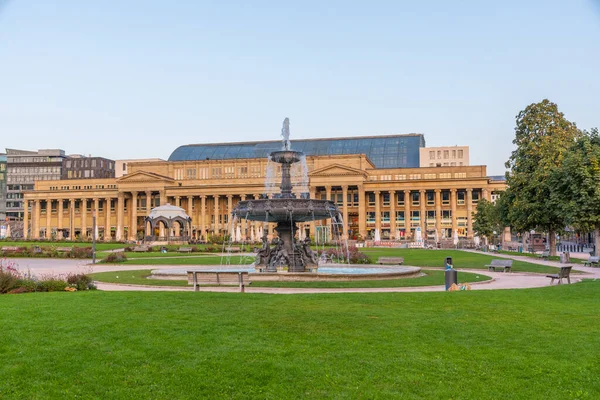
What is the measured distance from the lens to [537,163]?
4894 centimetres

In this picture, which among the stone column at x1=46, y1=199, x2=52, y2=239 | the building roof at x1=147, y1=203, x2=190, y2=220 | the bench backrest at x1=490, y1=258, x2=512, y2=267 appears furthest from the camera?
the stone column at x1=46, y1=199, x2=52, y2=239

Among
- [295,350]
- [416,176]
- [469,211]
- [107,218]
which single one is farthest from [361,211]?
[295,350]

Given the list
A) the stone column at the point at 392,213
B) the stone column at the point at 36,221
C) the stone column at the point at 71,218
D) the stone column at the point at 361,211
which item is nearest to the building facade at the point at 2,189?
the stone column at the point at 36,221

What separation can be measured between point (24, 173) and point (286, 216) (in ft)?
477

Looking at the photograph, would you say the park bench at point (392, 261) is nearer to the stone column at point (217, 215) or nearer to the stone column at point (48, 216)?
the stone column at point (217, 215)

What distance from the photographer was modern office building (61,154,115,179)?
146 m

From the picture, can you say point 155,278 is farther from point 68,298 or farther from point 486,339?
point 486,339

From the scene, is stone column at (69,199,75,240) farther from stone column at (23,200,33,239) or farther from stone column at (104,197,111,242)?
stone column at (23,200,33,239)

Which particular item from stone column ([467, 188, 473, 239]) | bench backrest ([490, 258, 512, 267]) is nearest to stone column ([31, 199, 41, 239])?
stone column ([467, 188, 473, 239])

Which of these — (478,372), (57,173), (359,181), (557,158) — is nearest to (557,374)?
(478,372)

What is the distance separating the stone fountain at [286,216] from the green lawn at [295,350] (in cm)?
1169

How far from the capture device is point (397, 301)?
14844 mm

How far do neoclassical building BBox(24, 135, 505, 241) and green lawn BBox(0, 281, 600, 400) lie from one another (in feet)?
287

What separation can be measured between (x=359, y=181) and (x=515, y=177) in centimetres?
6161
